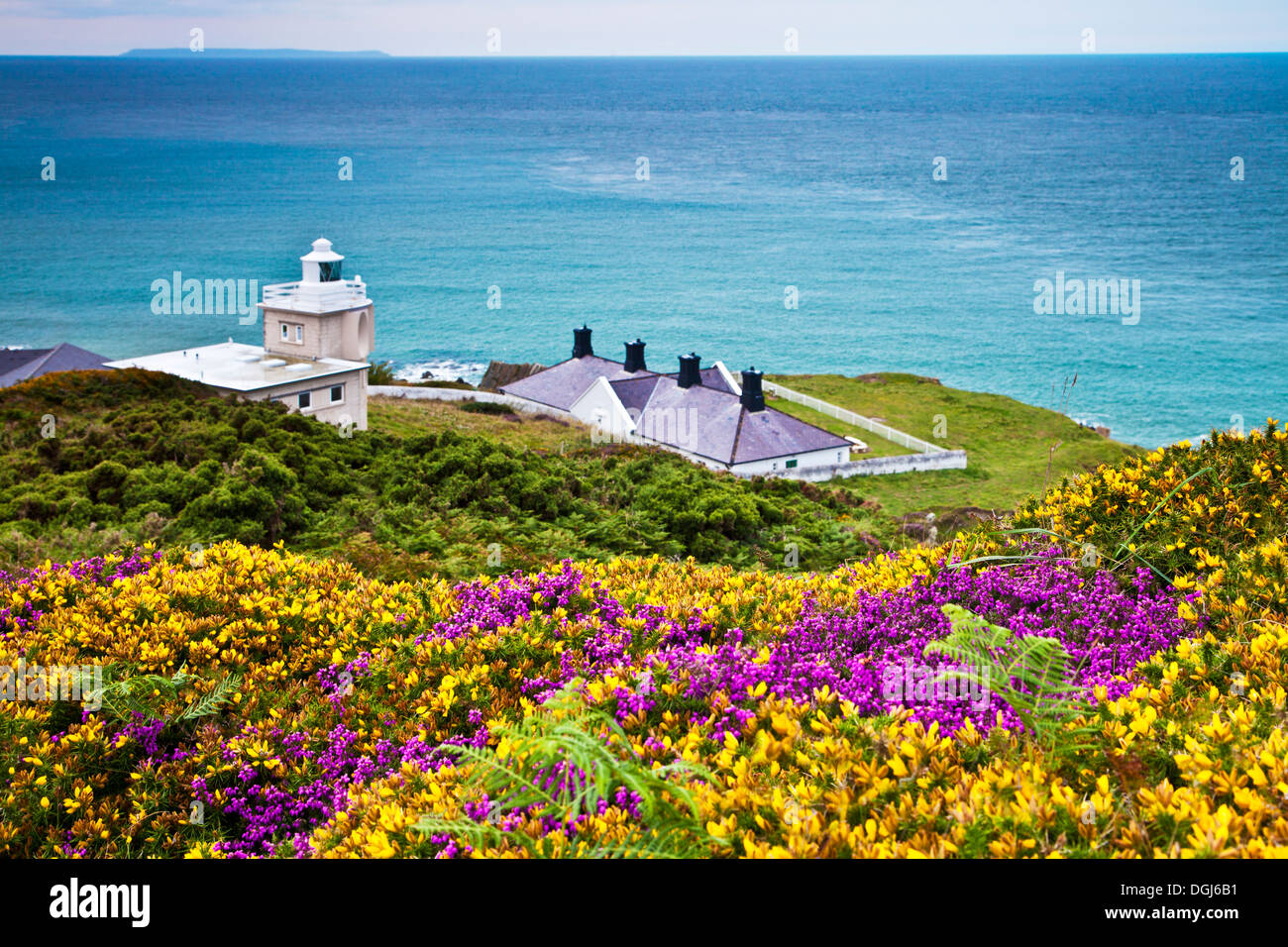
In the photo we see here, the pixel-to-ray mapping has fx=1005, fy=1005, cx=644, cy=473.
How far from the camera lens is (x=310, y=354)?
4647cm

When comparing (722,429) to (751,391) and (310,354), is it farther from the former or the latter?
(310,354)

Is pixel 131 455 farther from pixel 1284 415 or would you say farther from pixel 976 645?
pixel 1284 415

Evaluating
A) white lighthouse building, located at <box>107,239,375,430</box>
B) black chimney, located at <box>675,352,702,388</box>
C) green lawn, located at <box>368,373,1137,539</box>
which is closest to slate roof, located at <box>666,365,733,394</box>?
black chimney, located at <box>675,352,702,388</box>

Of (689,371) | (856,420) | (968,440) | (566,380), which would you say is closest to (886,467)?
(856,420)

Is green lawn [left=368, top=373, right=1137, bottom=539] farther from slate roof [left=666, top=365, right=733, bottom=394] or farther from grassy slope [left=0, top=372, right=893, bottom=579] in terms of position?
grassy slope [left=0, top=372, right=893, bottom=579]

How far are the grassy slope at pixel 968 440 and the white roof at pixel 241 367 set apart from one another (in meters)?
23.9

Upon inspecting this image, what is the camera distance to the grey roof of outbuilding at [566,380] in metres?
57.4

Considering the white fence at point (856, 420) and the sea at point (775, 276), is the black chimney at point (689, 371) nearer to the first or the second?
the white fence at point (856, 420)

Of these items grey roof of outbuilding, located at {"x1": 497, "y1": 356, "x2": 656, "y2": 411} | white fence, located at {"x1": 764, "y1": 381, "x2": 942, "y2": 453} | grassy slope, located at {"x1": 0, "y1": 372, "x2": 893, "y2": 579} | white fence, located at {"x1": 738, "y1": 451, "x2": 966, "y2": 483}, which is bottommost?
white fence, located at {"x1": 738, "y1": 451, "x2": 966, "y2": 483}

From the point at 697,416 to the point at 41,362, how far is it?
3406cm

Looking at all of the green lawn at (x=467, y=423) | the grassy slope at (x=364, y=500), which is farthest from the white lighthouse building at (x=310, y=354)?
the grassy slope at (x=364, y=500)

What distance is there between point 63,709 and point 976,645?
5.43 m

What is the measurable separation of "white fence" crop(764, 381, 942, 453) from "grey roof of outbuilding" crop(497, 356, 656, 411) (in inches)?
443

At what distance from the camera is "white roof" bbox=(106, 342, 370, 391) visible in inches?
1602
